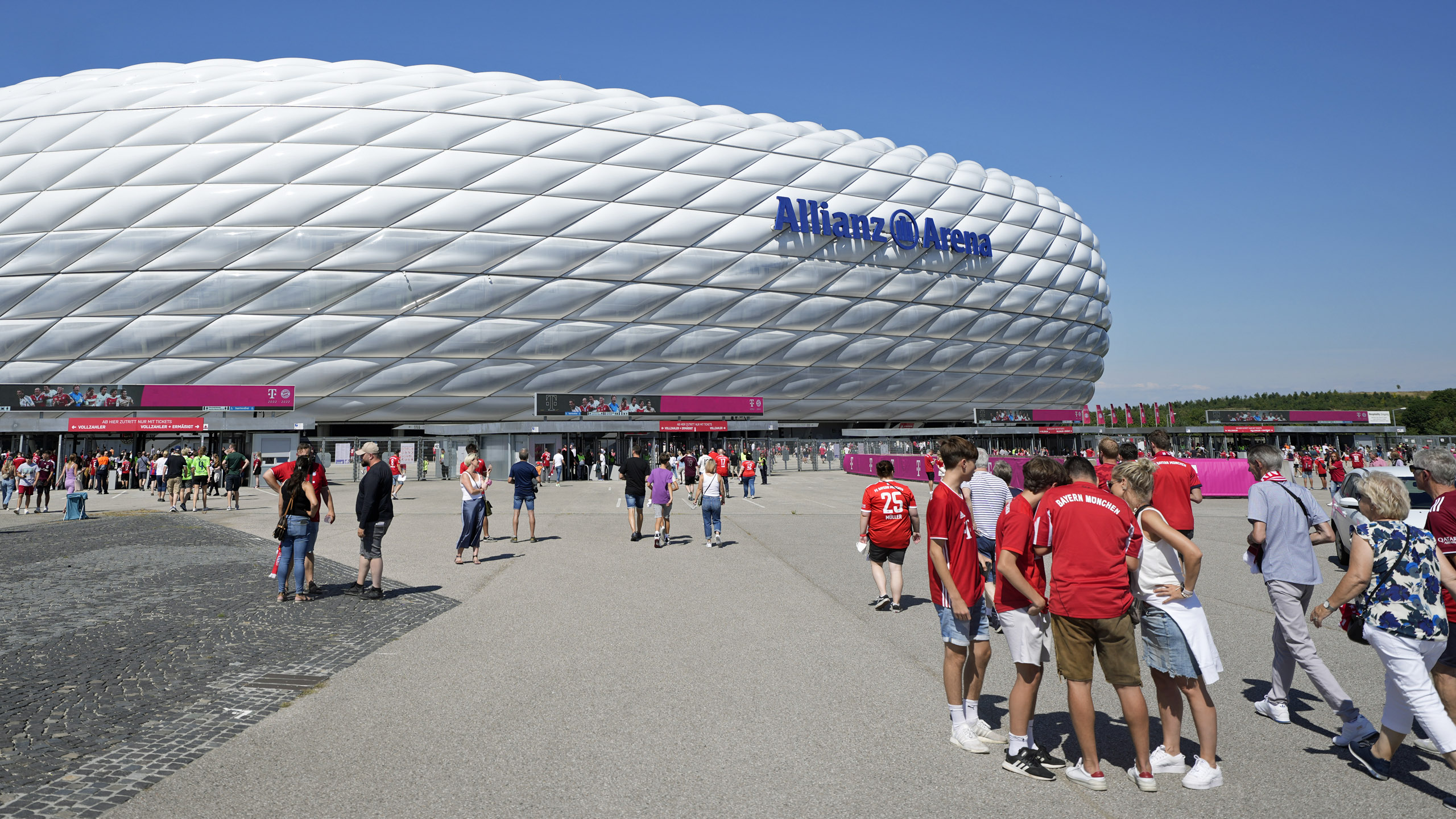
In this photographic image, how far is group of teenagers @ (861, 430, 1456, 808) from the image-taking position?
319 centimetres

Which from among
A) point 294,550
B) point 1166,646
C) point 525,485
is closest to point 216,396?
point 525,485

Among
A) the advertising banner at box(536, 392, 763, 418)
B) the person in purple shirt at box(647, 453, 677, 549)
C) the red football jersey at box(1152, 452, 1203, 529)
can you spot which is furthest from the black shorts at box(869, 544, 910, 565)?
the advertising banner at box(536, 392, 763, 418)

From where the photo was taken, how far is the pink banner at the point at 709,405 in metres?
40.0

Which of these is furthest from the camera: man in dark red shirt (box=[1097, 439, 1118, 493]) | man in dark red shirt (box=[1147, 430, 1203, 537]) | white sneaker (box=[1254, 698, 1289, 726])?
man in dark red shirt (box=[1097, 439, 1118, 493])

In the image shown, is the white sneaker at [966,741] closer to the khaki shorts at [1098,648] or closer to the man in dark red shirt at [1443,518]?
the khaki shorts at [1098,648]

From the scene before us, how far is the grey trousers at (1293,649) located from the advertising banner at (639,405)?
3574 cm

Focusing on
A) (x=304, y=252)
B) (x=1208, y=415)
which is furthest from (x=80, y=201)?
(x=1208, y=415)

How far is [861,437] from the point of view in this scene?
46.6 meters

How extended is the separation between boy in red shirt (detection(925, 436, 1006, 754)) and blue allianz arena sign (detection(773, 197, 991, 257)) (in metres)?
38.9

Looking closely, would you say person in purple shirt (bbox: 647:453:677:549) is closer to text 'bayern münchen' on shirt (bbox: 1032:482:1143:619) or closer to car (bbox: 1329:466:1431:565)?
text 'bayern münchen' on shirt (bbox: 1032:482:1143:619)

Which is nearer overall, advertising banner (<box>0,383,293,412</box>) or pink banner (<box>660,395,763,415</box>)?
advertising banner (<box>0,383,293,412</box>)

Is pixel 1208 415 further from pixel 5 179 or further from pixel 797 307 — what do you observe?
pixel 5 179

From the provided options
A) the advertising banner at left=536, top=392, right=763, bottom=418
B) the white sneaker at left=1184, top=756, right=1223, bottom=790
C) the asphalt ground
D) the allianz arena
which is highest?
the allianz arena

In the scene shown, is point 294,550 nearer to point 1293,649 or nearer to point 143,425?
point 1293,649
